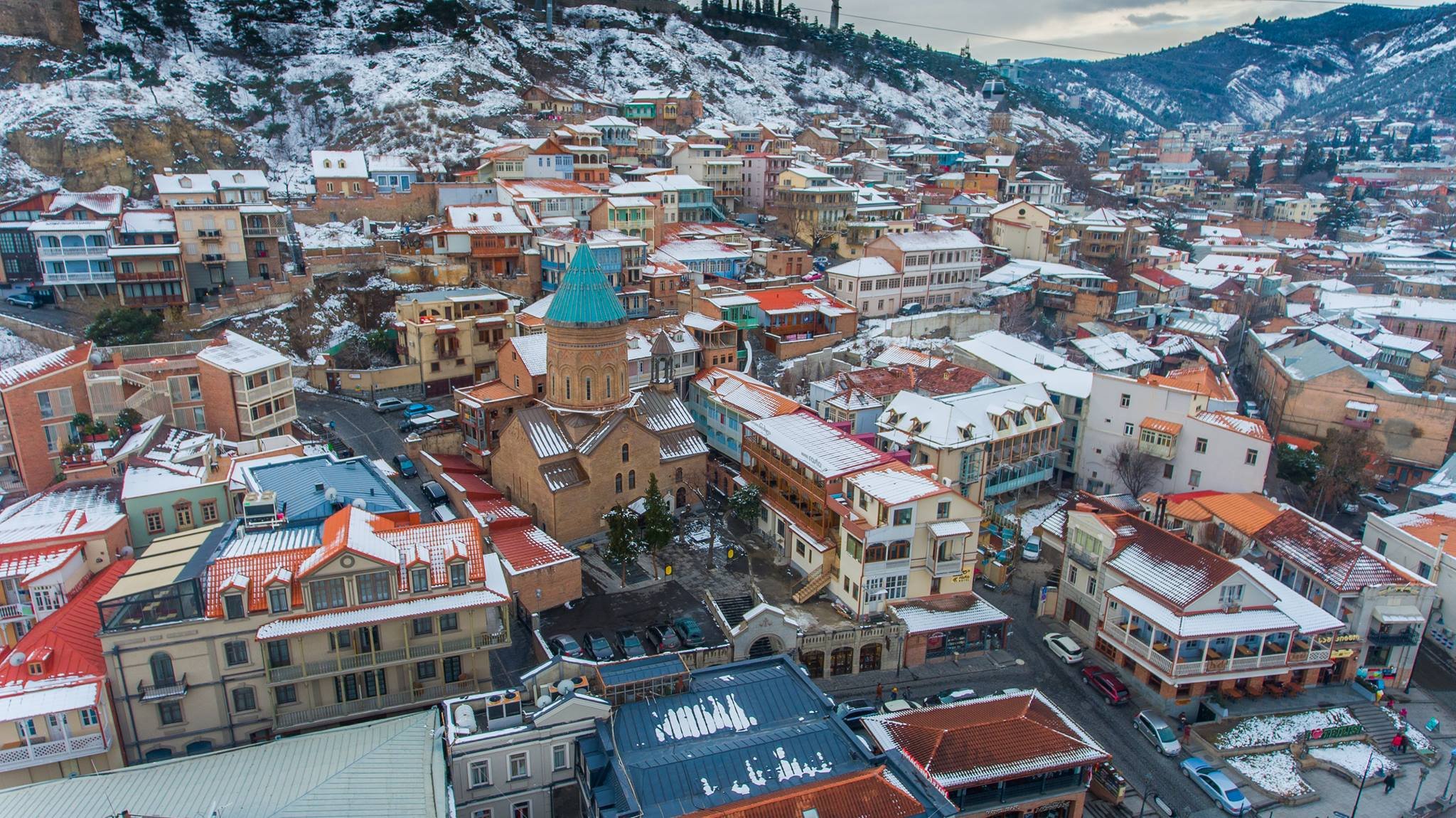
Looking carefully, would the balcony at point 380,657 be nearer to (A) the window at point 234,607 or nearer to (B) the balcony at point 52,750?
(A) the window at point 234,607

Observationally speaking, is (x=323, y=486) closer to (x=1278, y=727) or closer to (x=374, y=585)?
(x=374, y=585)

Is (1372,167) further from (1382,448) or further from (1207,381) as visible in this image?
(1207,381)

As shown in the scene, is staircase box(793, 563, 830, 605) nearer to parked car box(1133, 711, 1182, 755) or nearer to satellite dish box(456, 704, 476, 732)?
parked car box(1133, 711, 1182, 755)

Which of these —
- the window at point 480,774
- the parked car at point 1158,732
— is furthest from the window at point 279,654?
the parked car at point 1158,732

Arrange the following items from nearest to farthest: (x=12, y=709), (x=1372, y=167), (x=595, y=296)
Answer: (x=12, y=709) → (x=595, y=296) → (x=1372, y=167)

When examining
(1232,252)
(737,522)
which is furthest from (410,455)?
(1232,252)

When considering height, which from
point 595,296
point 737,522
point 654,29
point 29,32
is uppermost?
point 654,29
